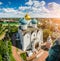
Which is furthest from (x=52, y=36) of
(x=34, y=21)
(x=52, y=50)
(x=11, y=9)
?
(x=52, y=50)

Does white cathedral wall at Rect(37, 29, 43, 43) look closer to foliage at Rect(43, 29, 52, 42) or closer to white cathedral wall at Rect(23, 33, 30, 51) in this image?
foliage at Rect(43, 29, 52, 42)

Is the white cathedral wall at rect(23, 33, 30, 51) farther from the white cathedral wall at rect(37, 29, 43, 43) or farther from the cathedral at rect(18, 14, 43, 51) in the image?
the white cathedral wall at rect(37, 29, 43, 43)

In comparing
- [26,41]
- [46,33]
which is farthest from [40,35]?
[26,41]

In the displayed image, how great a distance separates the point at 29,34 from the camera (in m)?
2.90

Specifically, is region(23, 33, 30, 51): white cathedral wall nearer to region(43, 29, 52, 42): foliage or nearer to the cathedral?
the cathedral

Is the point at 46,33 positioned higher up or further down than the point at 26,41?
higher up

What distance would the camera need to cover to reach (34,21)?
2.90 m

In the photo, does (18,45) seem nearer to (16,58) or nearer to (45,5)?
(16,58)

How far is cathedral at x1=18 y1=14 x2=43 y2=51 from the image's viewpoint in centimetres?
286

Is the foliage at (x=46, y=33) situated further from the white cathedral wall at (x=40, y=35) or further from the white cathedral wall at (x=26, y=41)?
the white cathedral wall at (x=26, y=41)

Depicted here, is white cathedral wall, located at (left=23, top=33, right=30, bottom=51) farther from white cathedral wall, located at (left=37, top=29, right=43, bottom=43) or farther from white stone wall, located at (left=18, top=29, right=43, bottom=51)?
white cathedral wall, located at (left=37, top=29, right=43, bottom=43)

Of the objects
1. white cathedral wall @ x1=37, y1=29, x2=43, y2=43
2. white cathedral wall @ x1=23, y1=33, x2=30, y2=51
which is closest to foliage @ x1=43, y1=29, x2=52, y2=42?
white cathedral wall @ x1=37, y1=29, x2=43, y2=43

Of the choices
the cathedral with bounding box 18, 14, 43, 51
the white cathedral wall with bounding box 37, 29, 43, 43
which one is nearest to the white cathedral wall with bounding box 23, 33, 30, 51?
the cathedral with bounding box 18, 14, 43, 51

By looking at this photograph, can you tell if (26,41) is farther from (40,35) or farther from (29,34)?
(40,35)
